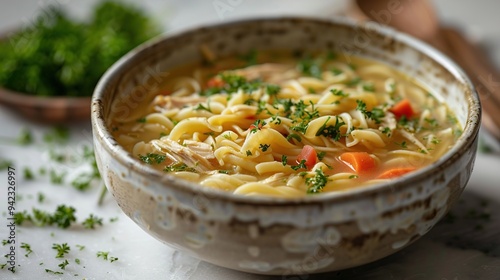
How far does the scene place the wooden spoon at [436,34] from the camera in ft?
18.2

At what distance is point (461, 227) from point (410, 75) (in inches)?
51.1

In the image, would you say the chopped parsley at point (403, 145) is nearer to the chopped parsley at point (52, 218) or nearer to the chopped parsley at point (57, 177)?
the chopped parsley at point (52, 218)

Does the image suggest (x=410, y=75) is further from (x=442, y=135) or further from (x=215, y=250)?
A: (x=215, y=250)

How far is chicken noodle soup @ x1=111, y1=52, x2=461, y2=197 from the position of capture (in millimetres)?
3939

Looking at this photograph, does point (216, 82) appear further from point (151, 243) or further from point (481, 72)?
point (481, 72)

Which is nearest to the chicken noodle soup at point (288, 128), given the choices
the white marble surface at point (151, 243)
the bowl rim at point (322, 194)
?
the bowl rim at point (322, 194)

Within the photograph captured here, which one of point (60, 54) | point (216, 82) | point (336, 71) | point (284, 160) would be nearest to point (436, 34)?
point (336, 71)

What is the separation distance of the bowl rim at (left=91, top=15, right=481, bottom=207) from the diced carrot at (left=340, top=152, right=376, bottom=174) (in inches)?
19.0

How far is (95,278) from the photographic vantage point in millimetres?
4051

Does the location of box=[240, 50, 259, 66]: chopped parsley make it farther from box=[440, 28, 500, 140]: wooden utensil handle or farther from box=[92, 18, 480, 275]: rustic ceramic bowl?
box=[440, 28, 500, 140]: wooden utensil handle

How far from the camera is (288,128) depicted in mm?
4215

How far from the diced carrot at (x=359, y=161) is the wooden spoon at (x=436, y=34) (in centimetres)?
175

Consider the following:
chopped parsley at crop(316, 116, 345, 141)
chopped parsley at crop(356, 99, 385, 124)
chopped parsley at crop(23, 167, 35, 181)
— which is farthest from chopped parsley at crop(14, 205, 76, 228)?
chopped parsley at crop(356, 99, 385, 124)

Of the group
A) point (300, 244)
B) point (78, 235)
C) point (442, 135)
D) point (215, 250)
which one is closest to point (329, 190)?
point (300, 244)
